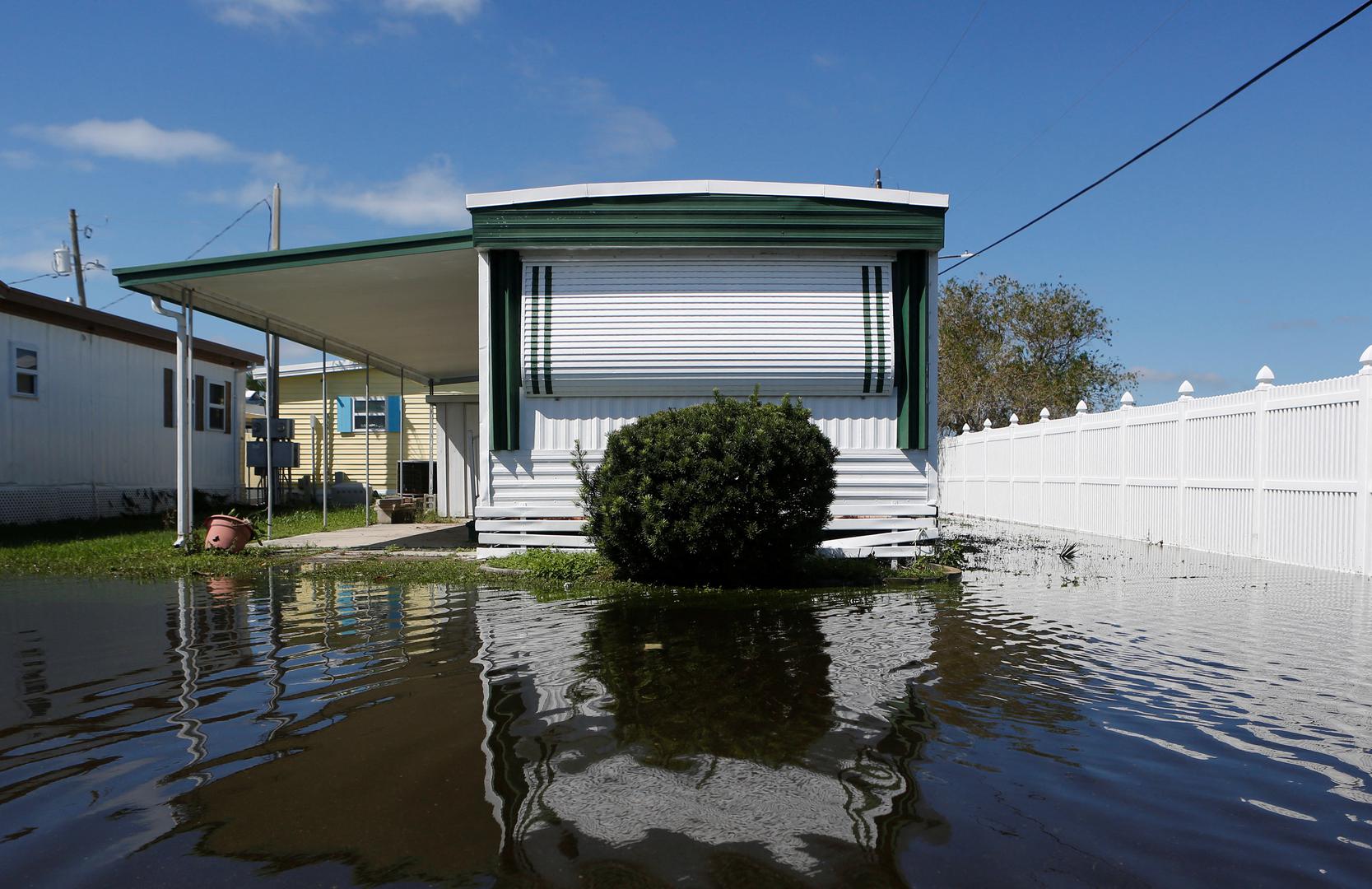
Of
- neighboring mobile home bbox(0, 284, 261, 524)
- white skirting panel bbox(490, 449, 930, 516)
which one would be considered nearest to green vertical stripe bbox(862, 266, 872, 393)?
white skirting panel bbox(490, 449, 930, 516)

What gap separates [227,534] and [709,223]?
7.74m

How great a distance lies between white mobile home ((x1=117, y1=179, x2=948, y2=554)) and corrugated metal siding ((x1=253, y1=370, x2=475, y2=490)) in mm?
15902

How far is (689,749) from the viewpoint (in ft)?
14.6

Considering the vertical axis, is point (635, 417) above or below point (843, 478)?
above

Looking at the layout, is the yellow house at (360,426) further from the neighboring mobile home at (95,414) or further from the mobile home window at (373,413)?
the neighboring mobile home at (95,414)

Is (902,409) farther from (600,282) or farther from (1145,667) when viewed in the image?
(1145,667)

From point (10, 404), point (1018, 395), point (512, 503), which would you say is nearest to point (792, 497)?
point (512, 503)

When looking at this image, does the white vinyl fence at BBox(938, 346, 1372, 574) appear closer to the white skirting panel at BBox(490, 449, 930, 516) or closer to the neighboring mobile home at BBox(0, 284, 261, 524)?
the white skirting panel at BBox(490, 449, 930, 516)

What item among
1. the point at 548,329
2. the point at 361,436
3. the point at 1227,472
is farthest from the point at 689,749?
the point at 361,436

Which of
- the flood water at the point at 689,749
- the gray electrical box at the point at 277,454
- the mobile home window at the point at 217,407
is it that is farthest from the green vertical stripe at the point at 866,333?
the mobile home window at the point at 217,407

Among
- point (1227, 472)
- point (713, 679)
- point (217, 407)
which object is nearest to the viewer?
point (713, 679)

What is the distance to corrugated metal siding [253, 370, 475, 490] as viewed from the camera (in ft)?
91.2

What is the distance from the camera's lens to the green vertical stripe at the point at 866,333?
11.7 meters

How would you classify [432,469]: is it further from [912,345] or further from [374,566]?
A: [912,345]
